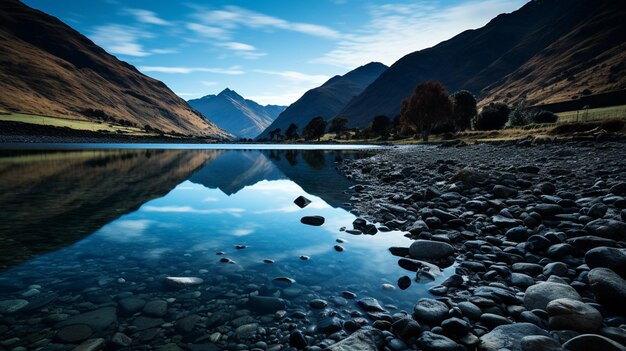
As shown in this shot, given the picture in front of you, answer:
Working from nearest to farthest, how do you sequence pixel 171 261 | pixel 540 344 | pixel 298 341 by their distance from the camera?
pixel 540 344 < pixel 298 341 < pixel 171 261

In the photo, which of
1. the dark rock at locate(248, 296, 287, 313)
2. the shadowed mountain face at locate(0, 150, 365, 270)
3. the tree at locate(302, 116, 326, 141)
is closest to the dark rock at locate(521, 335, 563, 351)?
the dark rock at locate(248, 296, 287, 313)

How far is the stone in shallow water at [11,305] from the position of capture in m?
6.75

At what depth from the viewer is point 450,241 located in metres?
10.9

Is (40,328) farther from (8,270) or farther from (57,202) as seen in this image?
(57,202)

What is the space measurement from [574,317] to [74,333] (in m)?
9.05

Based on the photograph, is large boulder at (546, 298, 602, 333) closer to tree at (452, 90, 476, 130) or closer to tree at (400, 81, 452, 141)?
tree at (400, 81, 452, 141)

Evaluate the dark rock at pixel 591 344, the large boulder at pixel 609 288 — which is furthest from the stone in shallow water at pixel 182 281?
the large boulder at pixel 609 288

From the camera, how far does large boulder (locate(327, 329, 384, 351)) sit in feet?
17.5

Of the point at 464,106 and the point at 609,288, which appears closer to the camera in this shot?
the point at 609,288

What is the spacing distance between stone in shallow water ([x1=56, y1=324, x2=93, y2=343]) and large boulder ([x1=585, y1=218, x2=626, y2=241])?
12.9 m

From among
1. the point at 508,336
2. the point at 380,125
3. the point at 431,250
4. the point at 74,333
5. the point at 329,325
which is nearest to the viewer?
the point at 508,336

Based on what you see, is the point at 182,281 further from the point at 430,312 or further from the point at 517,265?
the point at 517,265

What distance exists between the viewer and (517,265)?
8.32 meters

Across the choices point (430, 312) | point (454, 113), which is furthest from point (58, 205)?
point (454, 113)
